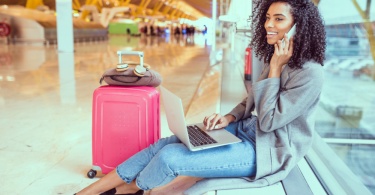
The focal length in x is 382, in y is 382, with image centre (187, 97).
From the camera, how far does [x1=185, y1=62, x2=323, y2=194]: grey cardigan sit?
1739 millimetres

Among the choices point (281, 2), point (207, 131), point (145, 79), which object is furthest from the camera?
point (145, 79)

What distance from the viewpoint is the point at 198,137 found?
2.09 meters

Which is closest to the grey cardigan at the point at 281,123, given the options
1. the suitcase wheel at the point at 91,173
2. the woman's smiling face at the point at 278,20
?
the woman's smiling face at the point at 278,20

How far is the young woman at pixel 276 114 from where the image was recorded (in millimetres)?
1756

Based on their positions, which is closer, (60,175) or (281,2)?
(281,2)

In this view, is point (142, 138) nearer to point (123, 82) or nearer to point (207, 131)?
point (123, 82)

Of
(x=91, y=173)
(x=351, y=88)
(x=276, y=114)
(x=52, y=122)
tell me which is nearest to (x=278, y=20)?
(x=276, y=114)

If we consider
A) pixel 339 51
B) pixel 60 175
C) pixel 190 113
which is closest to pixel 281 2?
pixel 60 175

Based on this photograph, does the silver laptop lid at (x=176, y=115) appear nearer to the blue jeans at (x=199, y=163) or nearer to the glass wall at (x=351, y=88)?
the blue jeans at (x=199, y=163)

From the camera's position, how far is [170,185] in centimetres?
248

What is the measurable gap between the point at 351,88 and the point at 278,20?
260 inches

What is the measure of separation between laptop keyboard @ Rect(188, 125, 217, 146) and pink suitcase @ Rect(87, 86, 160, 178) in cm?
42

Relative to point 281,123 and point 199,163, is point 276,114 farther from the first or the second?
point 199,163

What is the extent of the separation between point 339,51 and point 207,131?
19.1 feet
